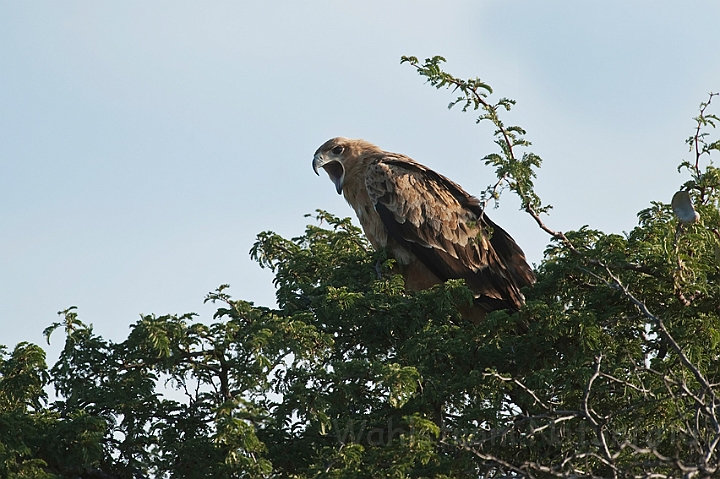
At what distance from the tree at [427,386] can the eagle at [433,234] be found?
7.41 feet

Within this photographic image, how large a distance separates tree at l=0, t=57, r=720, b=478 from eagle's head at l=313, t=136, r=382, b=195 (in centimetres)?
395

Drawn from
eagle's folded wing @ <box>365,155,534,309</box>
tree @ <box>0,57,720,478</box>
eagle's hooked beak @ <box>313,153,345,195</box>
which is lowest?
tree @ <box>0,57,720,478</box>

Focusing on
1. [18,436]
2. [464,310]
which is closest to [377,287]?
[464,310]

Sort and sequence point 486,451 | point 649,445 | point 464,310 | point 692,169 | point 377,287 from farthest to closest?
point 464,310 → point 377,287 → point 692,169 → point 486,451 → point 649,445

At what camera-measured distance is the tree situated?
228 inches

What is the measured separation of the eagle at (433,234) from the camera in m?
9.71

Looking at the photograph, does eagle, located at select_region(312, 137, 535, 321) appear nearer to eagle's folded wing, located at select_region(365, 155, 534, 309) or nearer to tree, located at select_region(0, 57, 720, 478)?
eagle's folded wing, located at select_region(365, 155, 534, 309)

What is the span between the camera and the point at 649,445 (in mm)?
5844

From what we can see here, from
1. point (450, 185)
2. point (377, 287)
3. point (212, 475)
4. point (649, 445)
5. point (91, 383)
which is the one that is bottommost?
point (649, 445)

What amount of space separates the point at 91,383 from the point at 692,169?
166 inches

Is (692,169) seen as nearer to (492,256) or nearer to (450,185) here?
(492,256)

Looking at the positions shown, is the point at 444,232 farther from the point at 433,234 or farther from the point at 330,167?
the point at 330,167

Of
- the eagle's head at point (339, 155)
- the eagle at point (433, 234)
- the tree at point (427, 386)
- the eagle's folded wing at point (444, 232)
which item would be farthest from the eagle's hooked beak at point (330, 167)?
the tree at point (427, 386)

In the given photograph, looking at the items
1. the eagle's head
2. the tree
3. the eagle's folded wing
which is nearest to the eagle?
the eagle's folded wing
